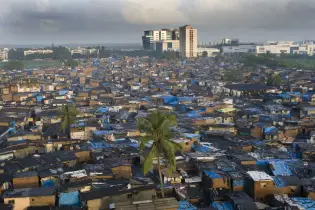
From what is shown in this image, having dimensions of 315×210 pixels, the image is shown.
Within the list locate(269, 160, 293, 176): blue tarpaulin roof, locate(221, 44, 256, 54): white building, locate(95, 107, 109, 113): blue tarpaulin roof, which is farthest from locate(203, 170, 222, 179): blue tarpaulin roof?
locate(221, 44, 256, 54): white building

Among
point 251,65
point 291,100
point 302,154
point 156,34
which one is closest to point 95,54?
point 156,34

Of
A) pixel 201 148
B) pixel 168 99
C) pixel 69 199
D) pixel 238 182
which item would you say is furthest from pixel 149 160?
pixel 168 99

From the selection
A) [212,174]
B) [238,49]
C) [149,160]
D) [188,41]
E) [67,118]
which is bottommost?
[212,174]

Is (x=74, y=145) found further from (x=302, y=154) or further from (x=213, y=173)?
(x=302, y=154)

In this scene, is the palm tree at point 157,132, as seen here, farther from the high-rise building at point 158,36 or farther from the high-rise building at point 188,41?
the high-rise building at point 158,36

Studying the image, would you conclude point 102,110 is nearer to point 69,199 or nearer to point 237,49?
point 69,199

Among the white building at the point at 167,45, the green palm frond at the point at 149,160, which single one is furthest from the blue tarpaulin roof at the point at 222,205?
the white building at the point at 167,45

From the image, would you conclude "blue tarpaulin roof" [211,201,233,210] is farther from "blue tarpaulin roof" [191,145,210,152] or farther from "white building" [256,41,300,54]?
"white building" [256,41,300,54]
